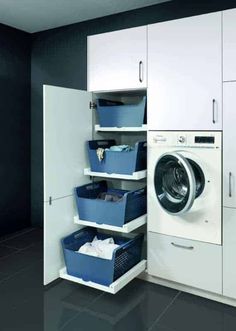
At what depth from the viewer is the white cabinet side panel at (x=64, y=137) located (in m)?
2.63

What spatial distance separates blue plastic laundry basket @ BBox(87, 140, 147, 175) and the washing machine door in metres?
0.23

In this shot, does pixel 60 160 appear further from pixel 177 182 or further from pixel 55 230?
pixel 177 182

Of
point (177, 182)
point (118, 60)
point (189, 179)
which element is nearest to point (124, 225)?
point (177, 182)

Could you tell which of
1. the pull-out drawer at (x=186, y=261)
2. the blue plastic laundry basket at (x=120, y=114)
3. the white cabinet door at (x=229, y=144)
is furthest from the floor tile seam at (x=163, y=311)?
the blue plastic laundry basket at (x=120, y=114)

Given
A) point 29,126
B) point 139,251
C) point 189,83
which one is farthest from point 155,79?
point 29,126

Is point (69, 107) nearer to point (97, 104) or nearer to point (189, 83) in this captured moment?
point (97, 104)

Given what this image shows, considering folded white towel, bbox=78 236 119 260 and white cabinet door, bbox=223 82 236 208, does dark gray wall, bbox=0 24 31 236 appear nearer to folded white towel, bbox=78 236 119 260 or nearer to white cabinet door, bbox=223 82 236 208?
folded white towel, bbox=78 236 119 260

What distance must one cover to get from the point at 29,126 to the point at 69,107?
1766 millimetres

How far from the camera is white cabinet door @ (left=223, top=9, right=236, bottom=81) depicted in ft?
7.80

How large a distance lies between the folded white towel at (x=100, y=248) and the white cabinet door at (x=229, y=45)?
66.1 inches

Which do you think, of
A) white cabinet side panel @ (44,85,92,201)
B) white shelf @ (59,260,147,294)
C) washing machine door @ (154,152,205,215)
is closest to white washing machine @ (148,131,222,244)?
washing machine door @ (154,152,205,215)

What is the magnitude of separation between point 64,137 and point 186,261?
1.45 metres

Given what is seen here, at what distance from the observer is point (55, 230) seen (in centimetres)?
277

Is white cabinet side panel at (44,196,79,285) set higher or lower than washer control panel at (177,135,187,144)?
lower
